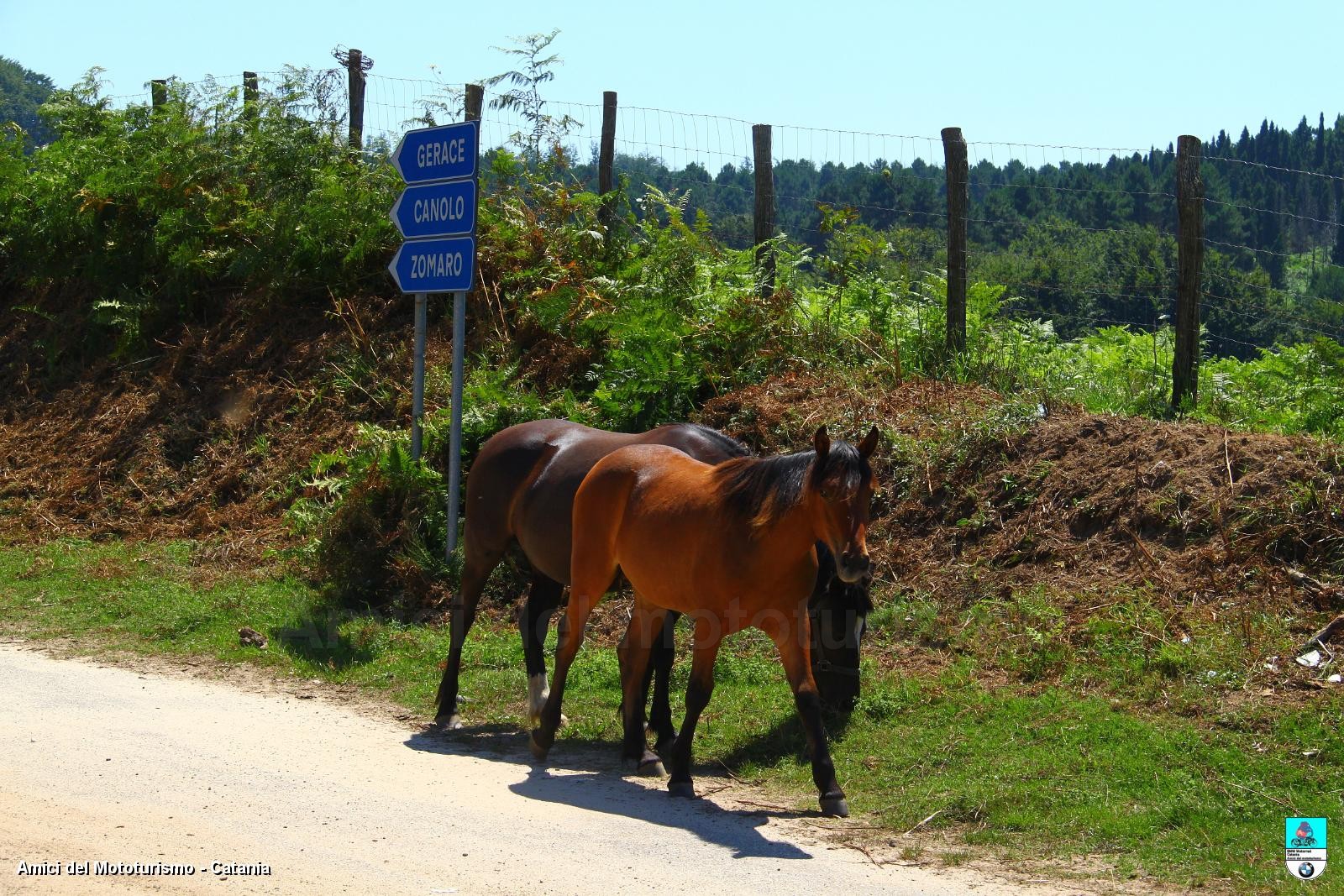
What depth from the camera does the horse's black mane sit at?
18.6ft

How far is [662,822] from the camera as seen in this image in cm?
594

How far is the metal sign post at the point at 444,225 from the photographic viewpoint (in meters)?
9.78

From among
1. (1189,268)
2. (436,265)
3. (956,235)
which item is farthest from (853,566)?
(956,235)

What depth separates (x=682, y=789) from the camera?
6.41 meters

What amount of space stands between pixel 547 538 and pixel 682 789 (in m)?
2.10

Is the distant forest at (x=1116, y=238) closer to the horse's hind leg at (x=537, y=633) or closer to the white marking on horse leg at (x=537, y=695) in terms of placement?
the horse's hind leg at (x=537, y=633)

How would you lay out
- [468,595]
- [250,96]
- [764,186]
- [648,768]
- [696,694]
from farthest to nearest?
1. [250,96]
2. [764,186]
3. [468,595]
4. [648,768]
5. [696,694]

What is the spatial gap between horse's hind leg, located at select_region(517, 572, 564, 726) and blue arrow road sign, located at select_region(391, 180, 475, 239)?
3.10 meters

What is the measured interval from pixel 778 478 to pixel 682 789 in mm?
1730

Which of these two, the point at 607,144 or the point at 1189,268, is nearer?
the point at 1189,268

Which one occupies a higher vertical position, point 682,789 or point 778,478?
point 778,478

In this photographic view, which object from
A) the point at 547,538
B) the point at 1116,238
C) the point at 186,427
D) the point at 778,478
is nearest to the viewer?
the point at 778,478

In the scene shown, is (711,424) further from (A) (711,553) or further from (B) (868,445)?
(B) (868,445)

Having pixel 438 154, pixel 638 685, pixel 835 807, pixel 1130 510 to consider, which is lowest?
pixel 835 807
